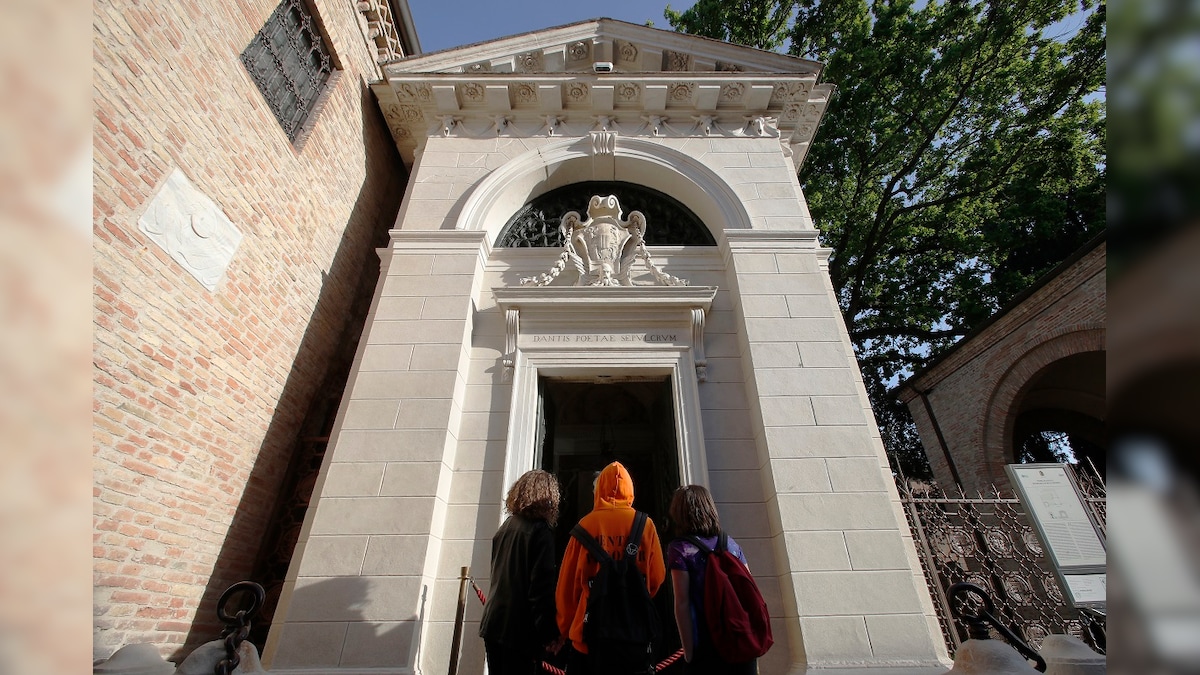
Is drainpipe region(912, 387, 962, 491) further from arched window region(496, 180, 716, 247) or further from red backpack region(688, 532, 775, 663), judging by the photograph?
red backpack region(688, 532, 775, 663)

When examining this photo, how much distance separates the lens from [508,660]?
3430 mm

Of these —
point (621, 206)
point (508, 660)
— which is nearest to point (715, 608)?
point (508, 660)

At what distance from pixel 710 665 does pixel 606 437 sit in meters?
5.38

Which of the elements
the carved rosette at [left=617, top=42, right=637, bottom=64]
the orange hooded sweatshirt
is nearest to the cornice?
the carved rosette at [left=617, top=42, right=637, bottom=64]

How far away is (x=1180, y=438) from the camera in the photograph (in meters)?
0.38

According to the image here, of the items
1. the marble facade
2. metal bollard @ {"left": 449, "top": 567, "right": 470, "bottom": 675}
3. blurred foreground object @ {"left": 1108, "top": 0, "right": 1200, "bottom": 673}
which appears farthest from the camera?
the marble facade

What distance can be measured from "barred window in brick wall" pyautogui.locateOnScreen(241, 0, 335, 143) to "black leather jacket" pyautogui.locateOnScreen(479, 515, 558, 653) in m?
6.36

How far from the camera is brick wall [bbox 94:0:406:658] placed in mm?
4410

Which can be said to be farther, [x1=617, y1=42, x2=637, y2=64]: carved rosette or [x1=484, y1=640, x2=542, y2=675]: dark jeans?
[x1=617, y1=42, x2=637, y2=64]: carved rosette

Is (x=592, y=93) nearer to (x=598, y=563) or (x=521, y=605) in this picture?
(x=598, y=563)

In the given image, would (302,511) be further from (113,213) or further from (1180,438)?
(1180,438)

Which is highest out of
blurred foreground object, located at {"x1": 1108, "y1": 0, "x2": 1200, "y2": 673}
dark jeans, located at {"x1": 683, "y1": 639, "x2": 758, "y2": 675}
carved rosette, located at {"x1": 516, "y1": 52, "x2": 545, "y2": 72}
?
carved rosette, located at {"x1": 516, "y1": 52, "x2": 545, "y2": 72}

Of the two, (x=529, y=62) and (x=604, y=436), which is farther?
(x=529, y=62)

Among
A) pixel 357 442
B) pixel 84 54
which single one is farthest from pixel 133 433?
pixel 84 54
